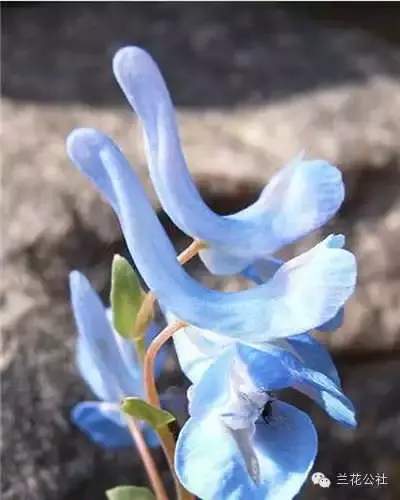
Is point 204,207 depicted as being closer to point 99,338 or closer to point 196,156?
point 99,338

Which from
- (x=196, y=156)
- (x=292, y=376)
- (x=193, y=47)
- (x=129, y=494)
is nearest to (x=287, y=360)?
(x=292, y=376)

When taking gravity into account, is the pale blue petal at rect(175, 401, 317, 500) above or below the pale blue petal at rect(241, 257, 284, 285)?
below

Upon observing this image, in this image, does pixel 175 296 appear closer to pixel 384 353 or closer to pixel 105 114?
pixel 384 353

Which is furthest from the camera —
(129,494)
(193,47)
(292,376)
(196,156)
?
(193,47)

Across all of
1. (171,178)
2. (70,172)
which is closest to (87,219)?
(70,172)

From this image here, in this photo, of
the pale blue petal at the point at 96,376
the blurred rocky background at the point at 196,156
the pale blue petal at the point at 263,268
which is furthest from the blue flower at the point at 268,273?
the blurred rocky background at the point at 196,156

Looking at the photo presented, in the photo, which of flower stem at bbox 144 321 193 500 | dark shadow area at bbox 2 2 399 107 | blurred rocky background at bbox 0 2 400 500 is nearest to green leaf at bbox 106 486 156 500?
flower stem at bbox 144 321 193 500

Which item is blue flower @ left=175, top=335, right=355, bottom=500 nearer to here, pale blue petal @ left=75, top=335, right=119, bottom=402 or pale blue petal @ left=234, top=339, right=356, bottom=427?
pale blue petal @ left=234, top=339, right=356, bottom=427
